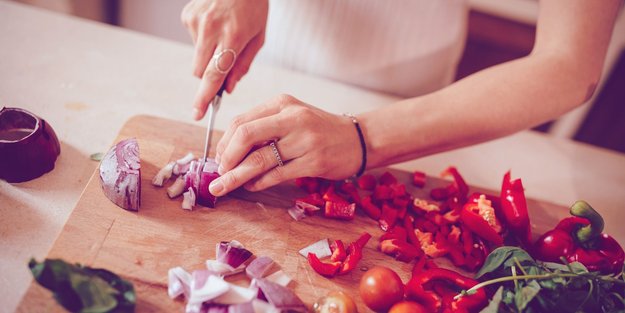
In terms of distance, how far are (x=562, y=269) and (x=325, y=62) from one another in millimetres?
1162

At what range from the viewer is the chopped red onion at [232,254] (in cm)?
105

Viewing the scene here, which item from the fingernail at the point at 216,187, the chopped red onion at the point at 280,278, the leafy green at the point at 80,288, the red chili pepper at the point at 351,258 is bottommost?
the chopped red onion at the point at 280,278

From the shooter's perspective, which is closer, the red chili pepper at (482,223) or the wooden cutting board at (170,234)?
the wooden cutting board at (170,234)

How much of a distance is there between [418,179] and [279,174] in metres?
0.49

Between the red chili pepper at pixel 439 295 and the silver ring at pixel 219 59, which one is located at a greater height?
the silver ring at pixel 219 59

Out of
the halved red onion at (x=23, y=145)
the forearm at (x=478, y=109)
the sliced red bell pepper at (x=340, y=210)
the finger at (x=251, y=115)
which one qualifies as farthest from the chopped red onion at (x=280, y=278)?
the halved red onion at (x=23, y=145)

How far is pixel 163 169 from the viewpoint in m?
1.20

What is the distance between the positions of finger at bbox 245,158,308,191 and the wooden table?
415 millimetres

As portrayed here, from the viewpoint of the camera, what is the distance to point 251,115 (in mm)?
1185

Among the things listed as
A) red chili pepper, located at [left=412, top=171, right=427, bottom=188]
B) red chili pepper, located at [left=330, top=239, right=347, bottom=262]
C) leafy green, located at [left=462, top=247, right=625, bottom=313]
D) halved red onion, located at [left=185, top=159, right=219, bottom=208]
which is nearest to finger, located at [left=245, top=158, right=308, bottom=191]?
halved red onion, located at [left=185, top=159, right=219, bottom=208]

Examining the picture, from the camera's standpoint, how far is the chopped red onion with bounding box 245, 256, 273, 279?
1.04 m

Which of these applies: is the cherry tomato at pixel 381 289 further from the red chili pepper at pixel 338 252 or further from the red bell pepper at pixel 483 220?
the red bell pepper at pixel 483 220

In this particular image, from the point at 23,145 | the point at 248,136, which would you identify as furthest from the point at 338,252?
the point at 23,145

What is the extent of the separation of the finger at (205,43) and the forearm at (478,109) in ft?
1.60
